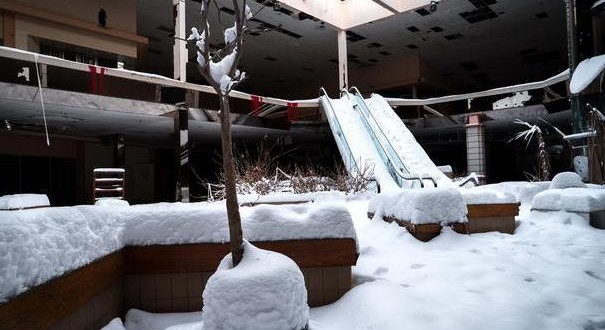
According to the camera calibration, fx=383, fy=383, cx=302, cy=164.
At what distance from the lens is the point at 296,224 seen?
3.35 metres

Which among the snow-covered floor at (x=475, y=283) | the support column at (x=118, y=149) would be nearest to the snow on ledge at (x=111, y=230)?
the snow-covered floor at (x=475, y=283)

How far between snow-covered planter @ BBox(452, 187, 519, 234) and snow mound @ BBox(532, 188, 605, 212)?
984 millimetres

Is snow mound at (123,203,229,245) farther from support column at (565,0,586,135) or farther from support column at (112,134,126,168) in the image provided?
support column at (112,134,126,168)

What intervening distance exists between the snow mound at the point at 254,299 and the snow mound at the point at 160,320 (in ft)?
2.76

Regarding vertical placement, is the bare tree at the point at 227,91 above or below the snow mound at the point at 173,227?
above

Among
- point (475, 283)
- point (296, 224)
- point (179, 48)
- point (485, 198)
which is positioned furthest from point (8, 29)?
point (475, 283)

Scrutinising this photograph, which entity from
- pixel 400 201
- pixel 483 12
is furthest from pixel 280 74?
pixel 400 201

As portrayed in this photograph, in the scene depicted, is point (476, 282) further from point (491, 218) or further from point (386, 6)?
point (386, 6)

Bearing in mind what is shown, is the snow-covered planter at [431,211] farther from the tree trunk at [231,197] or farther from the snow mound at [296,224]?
the tree trunk at [231,197]

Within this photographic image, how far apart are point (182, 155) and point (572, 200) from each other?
27.7 feet

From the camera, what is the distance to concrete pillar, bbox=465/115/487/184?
1256 cm

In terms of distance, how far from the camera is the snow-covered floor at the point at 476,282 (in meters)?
2.94

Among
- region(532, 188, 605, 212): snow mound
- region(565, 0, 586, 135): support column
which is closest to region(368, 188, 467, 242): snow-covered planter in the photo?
region(532, 188, 605, 212): snow mound

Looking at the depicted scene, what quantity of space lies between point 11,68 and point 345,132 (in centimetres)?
902
